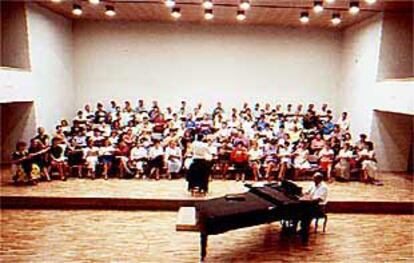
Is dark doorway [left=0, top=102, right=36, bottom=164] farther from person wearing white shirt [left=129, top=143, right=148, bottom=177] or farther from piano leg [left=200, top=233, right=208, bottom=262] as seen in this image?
piano leg [left=200, top=233, right=208, bottom=262]

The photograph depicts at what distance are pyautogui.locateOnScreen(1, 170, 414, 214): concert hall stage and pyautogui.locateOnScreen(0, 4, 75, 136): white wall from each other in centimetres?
219

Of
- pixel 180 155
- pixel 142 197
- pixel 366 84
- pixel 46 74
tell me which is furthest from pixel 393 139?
pixel 46 74

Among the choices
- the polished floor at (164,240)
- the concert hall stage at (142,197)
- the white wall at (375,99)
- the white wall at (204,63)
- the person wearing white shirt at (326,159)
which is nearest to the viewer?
the polished floor at (164,240)

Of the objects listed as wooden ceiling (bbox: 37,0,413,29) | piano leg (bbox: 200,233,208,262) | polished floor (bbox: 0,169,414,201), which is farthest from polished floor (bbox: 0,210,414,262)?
wooden ceiling (bbox: 37,0,413,29)

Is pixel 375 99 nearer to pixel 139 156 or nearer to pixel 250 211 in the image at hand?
pixel 139 156

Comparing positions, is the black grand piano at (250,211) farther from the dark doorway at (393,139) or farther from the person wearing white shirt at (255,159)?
the dark doorway at (393,139)

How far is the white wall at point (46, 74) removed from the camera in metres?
10.2

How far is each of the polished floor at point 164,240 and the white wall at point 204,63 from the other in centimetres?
627

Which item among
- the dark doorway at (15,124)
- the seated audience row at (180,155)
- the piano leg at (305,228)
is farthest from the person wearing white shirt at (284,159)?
the dark doorway at (15,124)

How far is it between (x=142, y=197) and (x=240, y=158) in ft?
8.14

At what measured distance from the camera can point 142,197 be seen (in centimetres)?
877

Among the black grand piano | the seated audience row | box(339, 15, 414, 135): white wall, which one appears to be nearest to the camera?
the black grand piano

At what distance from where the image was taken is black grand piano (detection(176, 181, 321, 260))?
595 centimetres

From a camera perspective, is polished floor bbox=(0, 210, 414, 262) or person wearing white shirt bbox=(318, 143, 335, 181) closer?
polished floor bbox=(0, 210, 414, 262)
